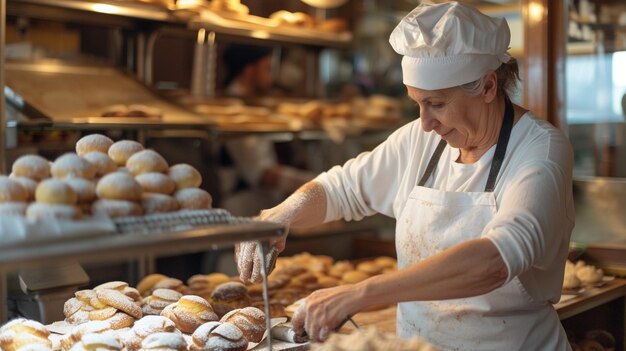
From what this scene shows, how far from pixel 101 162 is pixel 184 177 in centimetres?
18

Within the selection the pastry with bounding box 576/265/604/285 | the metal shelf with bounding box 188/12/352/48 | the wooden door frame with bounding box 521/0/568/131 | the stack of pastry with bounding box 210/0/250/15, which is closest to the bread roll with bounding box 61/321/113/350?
the pastry with bounding box 576/265/604/285

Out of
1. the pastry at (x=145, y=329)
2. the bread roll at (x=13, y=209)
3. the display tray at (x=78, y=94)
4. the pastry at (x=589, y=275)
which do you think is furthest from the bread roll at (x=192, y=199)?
the display tray at (x=78, y=94)

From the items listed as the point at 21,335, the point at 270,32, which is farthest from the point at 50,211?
the point at 270,32

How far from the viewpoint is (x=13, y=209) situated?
1442 mm

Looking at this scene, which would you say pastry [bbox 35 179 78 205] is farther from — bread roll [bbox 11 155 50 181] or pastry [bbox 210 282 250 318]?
pastry [bbox 210 282 250 318]

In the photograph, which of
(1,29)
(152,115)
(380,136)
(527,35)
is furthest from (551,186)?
(380,136)

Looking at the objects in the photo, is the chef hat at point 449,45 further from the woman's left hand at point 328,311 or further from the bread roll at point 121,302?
the bread roll at point 121,302

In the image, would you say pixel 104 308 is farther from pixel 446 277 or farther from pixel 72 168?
pixel 446 277

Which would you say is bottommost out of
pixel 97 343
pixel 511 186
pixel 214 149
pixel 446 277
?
pixel 214 149

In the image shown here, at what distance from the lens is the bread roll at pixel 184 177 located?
1737 mm

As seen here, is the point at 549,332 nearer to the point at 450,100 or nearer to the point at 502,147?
the point at 502,147

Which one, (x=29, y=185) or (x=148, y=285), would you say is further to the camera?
(x=148, y=285)

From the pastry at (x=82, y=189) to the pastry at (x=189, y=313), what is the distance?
2.20ft

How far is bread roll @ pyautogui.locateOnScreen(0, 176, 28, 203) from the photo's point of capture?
1.47m
